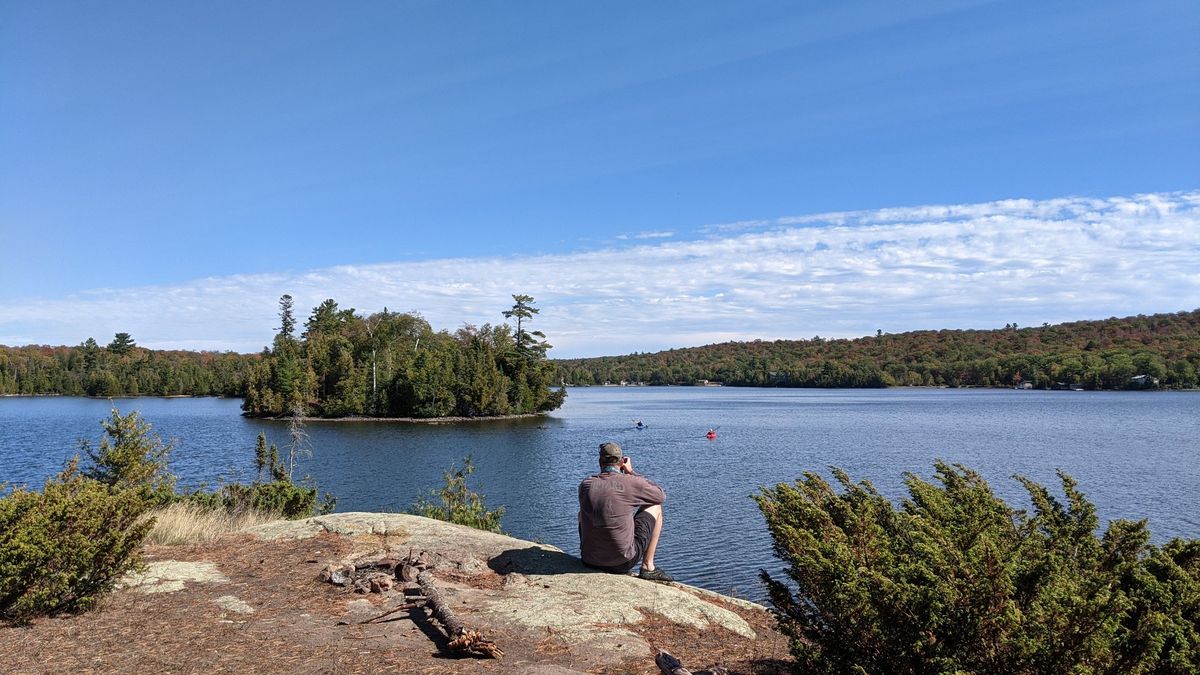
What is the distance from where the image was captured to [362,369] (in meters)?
84.4

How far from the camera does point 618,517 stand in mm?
7453

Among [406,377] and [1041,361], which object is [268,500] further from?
[1041,361]

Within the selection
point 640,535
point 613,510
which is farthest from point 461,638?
point 640,535

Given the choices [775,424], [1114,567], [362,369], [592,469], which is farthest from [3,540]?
[362,369]

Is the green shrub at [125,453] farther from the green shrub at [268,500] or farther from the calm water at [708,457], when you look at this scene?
the calm water at [708,457]

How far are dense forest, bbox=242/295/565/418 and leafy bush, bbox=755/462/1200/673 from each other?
243 feet

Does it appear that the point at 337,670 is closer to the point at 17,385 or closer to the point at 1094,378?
the point at 1094,378

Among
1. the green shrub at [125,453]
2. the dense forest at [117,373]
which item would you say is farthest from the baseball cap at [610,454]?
the dense forest at [117,373]

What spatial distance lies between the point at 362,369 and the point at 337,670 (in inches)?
3271

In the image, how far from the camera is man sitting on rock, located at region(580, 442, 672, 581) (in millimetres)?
7418

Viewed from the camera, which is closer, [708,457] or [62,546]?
[62,546]

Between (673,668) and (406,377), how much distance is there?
78701 millimetres

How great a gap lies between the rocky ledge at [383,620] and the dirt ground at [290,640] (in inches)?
0.6

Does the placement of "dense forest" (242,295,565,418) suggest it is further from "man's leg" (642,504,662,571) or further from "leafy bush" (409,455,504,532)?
"man's leg" (642,504,662,571)
